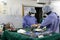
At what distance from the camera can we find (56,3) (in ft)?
14.3

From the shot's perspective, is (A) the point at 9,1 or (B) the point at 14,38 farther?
(A) the point at 9,1

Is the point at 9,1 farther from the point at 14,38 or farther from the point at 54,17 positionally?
the point at 14,38

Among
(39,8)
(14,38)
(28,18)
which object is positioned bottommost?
(14,38)

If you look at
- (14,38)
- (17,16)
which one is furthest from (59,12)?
(14,38)

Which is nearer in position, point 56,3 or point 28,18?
point 28,18

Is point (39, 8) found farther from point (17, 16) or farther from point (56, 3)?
point (17, 16)

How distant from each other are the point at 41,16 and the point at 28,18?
46cm

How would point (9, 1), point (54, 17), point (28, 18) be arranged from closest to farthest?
point (54, 17), point (28, 18), point (9, 1)

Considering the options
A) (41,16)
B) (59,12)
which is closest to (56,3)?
(59,12)

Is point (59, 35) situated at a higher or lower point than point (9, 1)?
lower

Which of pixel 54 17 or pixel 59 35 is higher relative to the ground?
pixel 54 17

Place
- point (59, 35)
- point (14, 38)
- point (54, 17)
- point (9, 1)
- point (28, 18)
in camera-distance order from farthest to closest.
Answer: point (9, 1), point (28, 18), point (54, 17), point (14, 38), point (59, 35)

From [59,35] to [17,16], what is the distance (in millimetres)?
2633

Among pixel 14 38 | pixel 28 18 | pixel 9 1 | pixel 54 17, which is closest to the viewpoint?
pixel 14 38
